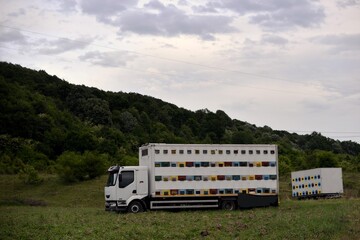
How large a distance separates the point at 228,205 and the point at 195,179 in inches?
95.4

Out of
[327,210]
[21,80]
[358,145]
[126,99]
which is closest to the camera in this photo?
[327,210]

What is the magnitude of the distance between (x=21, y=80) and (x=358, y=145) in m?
72.9

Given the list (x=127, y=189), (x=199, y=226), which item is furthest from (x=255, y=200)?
(x=199, y=226)

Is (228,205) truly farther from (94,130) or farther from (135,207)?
(94,130)

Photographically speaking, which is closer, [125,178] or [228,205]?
[125,178]

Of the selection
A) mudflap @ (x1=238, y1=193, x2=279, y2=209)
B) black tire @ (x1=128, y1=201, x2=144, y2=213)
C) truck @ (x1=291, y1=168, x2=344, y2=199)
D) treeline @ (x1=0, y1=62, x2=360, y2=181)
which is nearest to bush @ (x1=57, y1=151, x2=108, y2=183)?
treeline @ (x1=0, y1=62, x2=360, y2=181)

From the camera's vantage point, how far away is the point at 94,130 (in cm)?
8156

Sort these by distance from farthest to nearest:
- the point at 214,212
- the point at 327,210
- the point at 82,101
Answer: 1. the point at 82,101
2. the point at 214,212
3. the point at 327,210

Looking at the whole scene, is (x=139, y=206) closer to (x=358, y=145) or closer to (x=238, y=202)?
(x=238, y=202)

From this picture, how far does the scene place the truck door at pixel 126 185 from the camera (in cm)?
3133

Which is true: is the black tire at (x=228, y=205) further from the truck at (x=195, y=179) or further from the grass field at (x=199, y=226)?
the grass field at (x=199, y=226)

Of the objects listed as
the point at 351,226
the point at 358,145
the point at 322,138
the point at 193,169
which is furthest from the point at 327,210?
the point at 358,145

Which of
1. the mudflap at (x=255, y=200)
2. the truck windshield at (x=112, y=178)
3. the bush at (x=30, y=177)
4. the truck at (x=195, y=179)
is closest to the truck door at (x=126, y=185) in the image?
the truck at (x=195, y=179)

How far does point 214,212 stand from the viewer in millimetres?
31562
